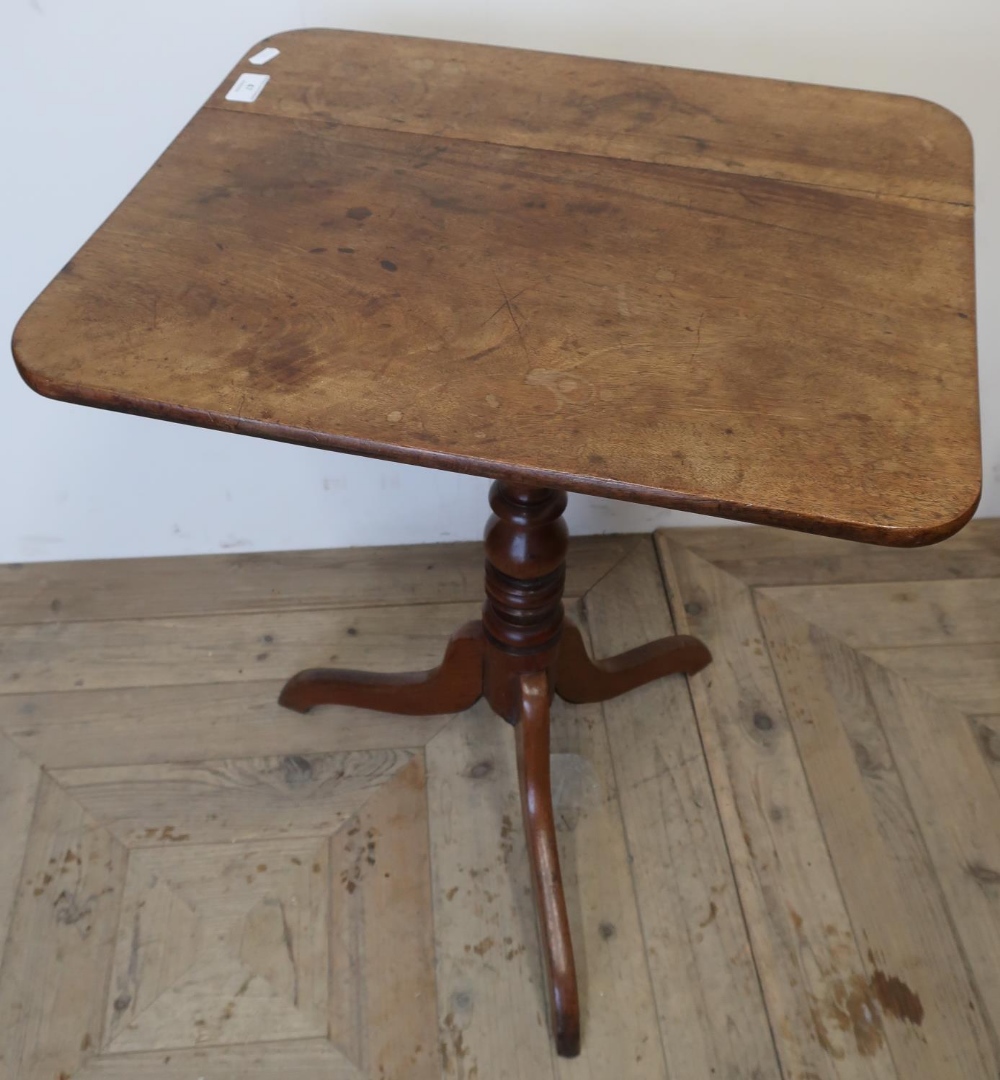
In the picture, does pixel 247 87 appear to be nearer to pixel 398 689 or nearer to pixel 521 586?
pixel 521 586

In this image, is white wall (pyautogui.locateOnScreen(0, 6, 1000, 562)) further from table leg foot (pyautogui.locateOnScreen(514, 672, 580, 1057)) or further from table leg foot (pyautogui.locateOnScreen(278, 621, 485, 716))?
table leg foot (pyautogui.locateOnScreen(514, 672, 580, 1057))

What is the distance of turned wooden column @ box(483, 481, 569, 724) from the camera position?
120 cm

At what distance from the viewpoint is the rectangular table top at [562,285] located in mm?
748

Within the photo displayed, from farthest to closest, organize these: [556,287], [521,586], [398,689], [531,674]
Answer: [398,689]
[531,674]
[521,586]
[556,287]

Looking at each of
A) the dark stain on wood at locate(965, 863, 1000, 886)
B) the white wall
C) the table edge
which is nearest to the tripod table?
the table edge

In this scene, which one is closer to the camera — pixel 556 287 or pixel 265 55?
pixel 556 287

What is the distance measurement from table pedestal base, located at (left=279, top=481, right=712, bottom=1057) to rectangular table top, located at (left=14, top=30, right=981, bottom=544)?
344 mm

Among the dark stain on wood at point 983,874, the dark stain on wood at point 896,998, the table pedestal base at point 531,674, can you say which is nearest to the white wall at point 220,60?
the table pedestal base at point 531,674

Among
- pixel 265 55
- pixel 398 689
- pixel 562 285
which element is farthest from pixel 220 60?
pixel 398 689

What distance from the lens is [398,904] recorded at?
53.6 inches

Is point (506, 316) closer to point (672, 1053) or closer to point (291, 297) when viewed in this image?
point (291, 297)

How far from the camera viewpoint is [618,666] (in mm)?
1542

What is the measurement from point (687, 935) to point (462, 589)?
693 mm

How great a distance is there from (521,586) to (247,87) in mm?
644
